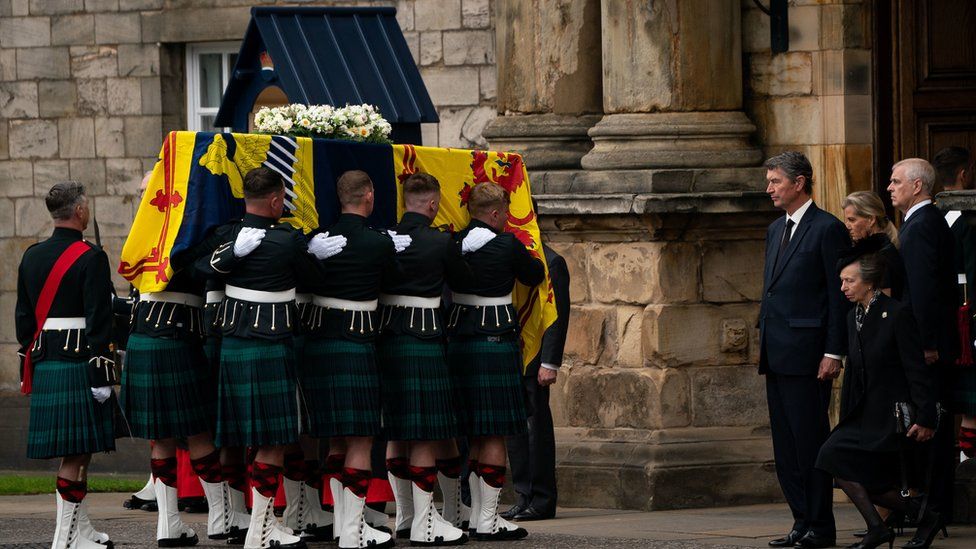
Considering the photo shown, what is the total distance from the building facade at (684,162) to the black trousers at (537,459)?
61 cm

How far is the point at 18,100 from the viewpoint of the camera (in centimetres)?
1697

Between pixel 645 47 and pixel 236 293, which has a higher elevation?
pixel 645 47

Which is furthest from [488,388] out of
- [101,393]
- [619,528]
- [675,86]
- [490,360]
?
[675,86]

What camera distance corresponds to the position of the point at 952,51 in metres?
12.8

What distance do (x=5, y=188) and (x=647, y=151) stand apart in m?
6.59

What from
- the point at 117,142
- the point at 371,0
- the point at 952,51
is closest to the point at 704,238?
the point at 952,51

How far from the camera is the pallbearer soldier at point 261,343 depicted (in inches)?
396

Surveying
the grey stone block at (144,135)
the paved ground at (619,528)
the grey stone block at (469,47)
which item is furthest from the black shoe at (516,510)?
the grey stone block at (144,135)

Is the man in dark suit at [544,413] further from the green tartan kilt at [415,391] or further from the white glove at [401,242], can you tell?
the white glove at [401,242]

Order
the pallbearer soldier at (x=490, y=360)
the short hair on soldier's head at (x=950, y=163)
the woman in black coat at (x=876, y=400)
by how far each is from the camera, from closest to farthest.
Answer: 1. the woman in black coat at (x=876, y=400)
2. the pallbearer soldier at (x=490, y=360)
3. the short hair on soldier's head at (x=950, y=163)

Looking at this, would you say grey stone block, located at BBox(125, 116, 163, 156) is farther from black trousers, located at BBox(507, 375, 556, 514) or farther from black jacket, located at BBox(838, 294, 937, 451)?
black jacket, located at BBox(838, 294, 937, 451)

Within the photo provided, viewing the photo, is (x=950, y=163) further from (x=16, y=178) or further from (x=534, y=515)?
(x=16, y=178)

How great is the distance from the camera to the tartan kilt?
1055cm

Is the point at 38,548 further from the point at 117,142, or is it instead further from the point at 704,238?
the point at 117,142
